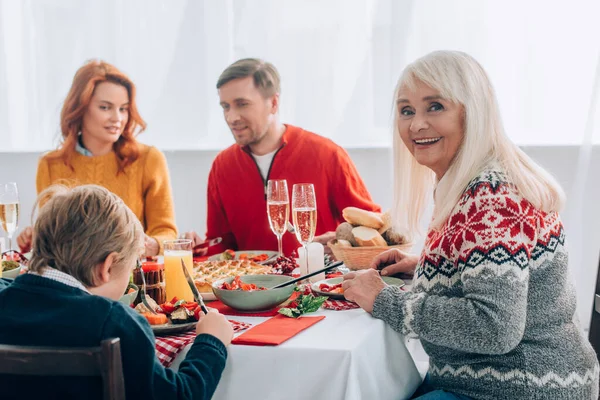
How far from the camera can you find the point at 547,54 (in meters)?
3.58

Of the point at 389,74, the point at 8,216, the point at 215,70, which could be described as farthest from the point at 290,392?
the point at 215,70

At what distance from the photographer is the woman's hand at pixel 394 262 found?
1.81 m

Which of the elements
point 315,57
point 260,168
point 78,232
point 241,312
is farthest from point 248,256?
point 315,57

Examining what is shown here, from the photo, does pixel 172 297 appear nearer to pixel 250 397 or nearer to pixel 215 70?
pixel 250 397

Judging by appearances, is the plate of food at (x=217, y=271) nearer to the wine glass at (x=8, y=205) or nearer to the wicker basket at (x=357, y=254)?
the wicker basket at (x=357, y=254)

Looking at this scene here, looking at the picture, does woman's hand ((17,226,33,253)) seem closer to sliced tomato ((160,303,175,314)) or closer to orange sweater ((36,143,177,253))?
orange sweater ((36,143,177,253))

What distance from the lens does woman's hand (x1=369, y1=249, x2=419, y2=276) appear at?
1810 millimetres

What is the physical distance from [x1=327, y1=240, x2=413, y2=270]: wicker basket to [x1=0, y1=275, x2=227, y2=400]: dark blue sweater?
2.71 ft

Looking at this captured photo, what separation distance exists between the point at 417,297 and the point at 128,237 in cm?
60

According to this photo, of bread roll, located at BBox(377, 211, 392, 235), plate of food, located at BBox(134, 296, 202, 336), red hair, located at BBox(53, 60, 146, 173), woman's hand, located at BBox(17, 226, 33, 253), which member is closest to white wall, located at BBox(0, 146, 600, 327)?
red hair, located at BBox(53, 60, 146, 173)

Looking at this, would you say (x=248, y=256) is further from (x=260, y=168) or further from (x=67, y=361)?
(x=67, y=361)

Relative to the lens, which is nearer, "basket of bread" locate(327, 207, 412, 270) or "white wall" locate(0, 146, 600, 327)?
"basket of bread" locate(327, 207, 412, 270)

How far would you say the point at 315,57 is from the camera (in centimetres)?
393

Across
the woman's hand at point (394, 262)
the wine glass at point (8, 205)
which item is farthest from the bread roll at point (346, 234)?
the wine glass at point (8, 205)
